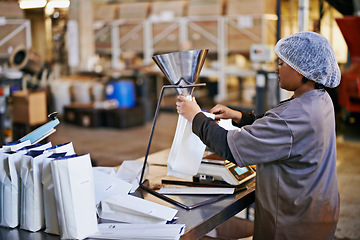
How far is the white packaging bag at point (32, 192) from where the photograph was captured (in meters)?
1.76

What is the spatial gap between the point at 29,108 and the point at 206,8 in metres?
5.88

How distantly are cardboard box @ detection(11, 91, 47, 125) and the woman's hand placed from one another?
169 inches

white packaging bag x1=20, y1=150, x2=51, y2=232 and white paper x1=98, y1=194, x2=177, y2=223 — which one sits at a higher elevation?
white packaging bag x1=20, y1=150, x2=51, y2=232

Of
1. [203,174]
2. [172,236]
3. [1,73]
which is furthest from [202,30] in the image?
[172,236]

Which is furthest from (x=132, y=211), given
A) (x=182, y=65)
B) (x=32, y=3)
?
(x=32, y=3)

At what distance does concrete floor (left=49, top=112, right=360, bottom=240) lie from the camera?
14.0 ft

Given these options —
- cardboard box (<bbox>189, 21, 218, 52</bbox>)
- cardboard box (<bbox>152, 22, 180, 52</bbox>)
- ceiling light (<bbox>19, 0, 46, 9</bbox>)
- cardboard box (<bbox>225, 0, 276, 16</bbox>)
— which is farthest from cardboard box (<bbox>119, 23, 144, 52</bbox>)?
ceiling light (<bbox>19, 0, 46, 9</bbox>)

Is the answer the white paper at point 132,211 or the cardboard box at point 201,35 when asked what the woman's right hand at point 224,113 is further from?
the cardboard box at point 201,35

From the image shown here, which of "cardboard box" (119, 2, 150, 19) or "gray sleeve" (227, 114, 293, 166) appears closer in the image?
"gray sleeve" (227, 114, 293, 166)

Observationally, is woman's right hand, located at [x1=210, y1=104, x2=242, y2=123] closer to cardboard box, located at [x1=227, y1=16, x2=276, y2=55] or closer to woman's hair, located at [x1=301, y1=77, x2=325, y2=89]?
woman's hair, located at [x1=301, y1=77, x2=325, y2=89]

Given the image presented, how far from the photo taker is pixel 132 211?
1.88 meters

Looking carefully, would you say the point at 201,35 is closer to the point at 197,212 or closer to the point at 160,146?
the point at 160,146

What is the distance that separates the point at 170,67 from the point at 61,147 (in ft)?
2.19

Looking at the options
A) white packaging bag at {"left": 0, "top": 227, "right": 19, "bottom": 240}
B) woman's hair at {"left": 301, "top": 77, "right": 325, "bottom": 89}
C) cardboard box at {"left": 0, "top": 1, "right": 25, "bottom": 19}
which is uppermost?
cardboard box at {"left": 0, "top": 1, "right": 25, "bottom": 19}
